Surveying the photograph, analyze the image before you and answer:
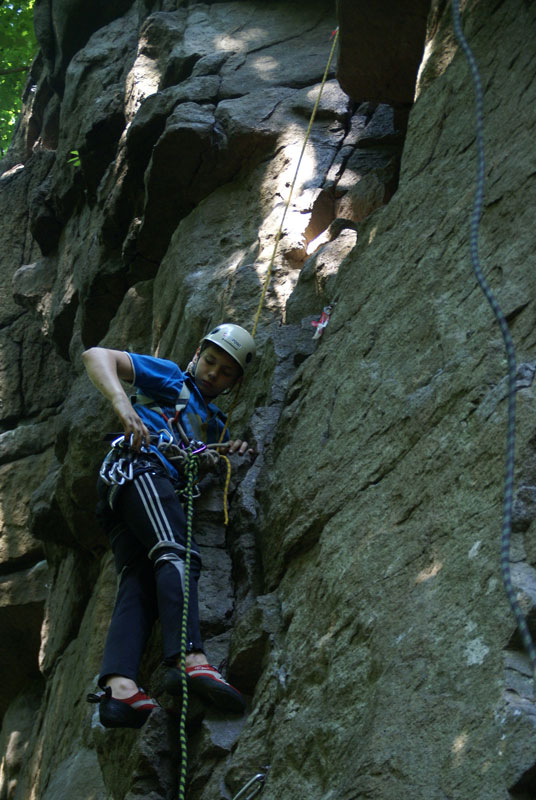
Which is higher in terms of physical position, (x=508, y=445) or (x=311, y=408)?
(x=508, y=445)

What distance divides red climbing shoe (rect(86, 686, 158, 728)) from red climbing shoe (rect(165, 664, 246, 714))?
0.47 ft

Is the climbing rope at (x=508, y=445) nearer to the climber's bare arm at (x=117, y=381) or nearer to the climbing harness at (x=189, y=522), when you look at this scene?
the climbing harness at (x=189, y=522)

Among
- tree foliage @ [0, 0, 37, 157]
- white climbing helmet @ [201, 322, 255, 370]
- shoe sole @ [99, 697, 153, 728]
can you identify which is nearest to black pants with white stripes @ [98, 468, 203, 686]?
shoe sole @ [99, 697, 153, 728]

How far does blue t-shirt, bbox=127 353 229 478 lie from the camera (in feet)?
15.8

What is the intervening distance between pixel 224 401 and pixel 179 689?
2.32 m

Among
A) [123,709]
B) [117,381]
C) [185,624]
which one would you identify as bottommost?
[123,709]

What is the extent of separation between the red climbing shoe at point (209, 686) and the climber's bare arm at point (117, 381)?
1116 mm

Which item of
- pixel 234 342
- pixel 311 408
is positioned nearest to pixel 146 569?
pixel 311 408

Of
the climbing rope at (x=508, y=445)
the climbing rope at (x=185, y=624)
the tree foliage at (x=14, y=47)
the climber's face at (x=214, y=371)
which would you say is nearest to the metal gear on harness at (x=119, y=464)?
the climbing rope at (x=185, y=624)

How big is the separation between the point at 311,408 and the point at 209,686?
142 cm

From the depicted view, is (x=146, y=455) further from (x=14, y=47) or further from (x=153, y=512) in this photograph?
(x=14, y=47)

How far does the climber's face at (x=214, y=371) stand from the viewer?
5156 mm

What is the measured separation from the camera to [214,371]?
516cm

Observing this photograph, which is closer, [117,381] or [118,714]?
[118,714]
